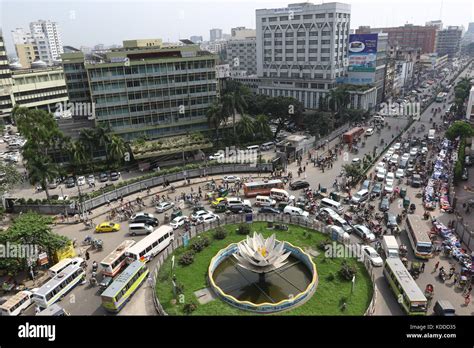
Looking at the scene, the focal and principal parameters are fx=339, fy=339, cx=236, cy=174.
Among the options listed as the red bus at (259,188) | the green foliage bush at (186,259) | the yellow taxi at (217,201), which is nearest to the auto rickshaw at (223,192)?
the yellow taxi at (217,201)

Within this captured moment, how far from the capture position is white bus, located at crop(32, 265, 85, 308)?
2736cm

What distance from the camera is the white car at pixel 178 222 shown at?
40.2m

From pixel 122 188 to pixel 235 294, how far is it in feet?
91.6

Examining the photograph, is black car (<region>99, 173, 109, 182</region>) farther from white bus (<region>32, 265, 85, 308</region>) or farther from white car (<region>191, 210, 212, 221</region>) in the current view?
white bus (<region>32, 265, 85, 308</region>)

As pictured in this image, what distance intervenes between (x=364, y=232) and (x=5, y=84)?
335 ft

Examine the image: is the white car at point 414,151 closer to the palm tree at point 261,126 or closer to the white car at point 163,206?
the palm tree at point 261,126

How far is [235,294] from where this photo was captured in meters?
29.1

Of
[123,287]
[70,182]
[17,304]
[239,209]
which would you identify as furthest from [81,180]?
[123,287]

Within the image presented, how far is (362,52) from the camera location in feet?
328

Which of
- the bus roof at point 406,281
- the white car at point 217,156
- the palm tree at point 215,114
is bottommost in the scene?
the white car at point 217,156

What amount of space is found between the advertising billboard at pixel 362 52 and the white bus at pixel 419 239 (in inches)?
2974

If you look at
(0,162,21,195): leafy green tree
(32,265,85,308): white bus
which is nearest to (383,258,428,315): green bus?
(32,265,85,308): white bus
